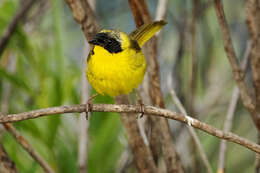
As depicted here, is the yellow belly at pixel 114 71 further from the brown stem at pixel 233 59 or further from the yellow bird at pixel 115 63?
the brown stem at pixel 233 59

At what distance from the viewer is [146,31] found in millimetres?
2098

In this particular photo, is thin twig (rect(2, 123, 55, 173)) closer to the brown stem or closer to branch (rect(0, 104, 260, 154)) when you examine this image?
branch (rect(0, 104, 260, 154))

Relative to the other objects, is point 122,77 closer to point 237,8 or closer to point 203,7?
point 203,7

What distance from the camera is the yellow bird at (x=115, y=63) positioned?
6.09 feet

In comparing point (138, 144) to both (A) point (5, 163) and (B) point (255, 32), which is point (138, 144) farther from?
(B) point (255, 32)

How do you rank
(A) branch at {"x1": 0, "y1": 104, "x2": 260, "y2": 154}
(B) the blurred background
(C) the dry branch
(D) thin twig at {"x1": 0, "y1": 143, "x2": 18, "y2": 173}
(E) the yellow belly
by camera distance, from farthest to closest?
(B) the blurred background → (C) the dry branch → (E) the yellow belly → (D) thin twig at {"x1": 0, "y1": 143, "x2": 18, "y2": 173} → (A) branch at {"x1": 0, "y1": 104, "x2": 260, "y2": 154}

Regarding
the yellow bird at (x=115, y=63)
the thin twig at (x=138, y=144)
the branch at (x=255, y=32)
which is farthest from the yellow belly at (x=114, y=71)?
the branch at (x=255, y=32)

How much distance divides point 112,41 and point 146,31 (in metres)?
0.22

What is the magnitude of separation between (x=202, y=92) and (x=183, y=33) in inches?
32.2

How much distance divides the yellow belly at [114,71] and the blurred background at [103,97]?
0.59 meters

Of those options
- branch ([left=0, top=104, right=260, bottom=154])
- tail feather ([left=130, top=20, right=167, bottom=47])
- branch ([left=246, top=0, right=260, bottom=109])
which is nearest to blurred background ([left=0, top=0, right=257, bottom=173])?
tail feather ([left=130, top=20, right=167, bottom=47])

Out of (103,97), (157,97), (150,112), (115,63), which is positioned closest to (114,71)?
(115,63)

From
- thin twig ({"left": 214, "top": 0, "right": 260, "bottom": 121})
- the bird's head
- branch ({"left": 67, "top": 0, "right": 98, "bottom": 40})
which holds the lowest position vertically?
thin twig ({"left": 214, "top": 0, "right": 260, "bottom": 121})

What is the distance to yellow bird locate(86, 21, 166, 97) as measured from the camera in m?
1.86
